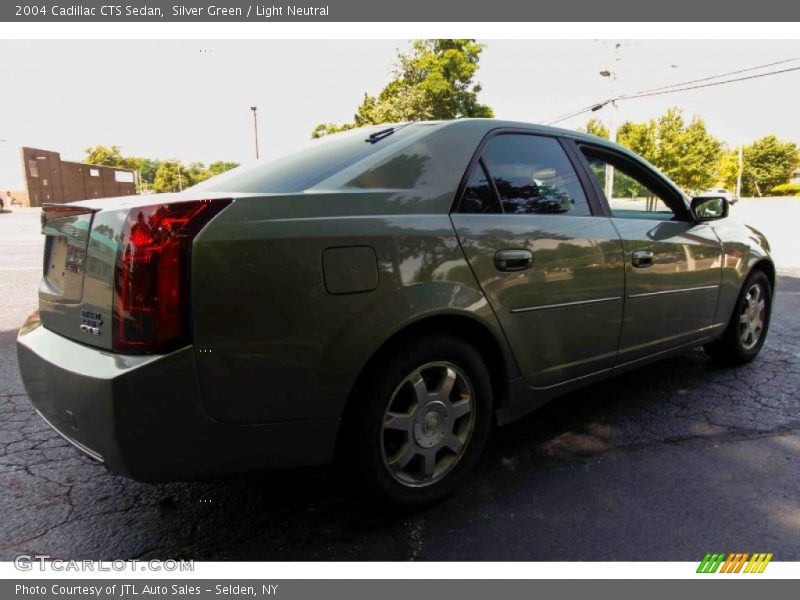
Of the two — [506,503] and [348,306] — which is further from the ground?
[348,306]

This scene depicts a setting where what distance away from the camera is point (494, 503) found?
2.44 meters

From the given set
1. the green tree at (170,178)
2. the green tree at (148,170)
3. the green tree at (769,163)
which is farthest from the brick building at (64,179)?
the green tree at (769,163)

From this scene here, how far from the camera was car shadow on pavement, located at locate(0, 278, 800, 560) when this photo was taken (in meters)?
2.12

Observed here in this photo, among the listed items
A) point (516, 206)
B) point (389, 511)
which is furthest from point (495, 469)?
point (516, 206)

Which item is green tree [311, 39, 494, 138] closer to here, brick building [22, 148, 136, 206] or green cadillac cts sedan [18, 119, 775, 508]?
brick building [22, 148, 136, 206]

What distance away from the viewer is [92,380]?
69.8 inches

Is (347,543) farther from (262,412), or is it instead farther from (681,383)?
(681,383)

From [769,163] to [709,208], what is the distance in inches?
2492

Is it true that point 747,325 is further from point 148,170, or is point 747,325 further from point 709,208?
point 148,170

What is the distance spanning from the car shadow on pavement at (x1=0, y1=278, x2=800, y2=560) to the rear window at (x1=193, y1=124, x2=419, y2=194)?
1185 mm

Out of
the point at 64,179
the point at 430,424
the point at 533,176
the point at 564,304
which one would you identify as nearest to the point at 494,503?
the point at 430,424

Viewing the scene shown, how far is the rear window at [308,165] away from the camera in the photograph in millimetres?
2273

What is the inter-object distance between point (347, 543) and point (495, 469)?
917 mm

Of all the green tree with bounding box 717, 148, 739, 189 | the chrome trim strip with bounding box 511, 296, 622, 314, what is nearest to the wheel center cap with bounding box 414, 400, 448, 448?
the chrome trim strip with bounding box 511, 296, 622, 314
